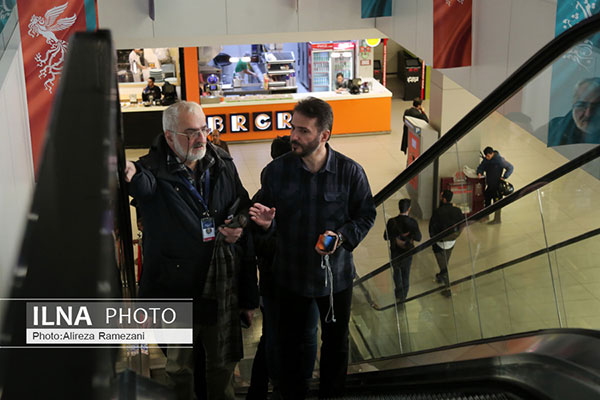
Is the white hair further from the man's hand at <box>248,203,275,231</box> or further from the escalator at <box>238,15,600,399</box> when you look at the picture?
the escalator at <box>238,15,600,399</box>

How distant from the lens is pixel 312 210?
133 inches

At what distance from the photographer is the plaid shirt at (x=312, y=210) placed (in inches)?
132

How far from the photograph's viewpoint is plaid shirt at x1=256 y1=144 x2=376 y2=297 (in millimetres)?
3352

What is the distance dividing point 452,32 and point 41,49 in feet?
13.4

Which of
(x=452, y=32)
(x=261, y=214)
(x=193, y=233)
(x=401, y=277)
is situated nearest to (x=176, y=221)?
(x=193, y=233)

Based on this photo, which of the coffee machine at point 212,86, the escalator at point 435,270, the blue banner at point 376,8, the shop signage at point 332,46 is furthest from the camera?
the shop signage at point 332,46

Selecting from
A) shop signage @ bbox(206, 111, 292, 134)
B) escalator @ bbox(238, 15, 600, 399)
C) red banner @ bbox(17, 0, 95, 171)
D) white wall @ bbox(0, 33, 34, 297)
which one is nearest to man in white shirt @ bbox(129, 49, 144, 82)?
shop signage @ bbox(206, 111, 292, 134)

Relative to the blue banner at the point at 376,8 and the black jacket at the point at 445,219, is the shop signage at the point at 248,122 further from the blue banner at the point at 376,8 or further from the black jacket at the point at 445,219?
the black jacket at the point at 445,219

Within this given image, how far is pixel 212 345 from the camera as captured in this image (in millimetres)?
3389

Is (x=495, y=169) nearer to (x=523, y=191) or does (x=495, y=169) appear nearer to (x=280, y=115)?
(x=523, y=191)

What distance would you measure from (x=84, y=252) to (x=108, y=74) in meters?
0.35

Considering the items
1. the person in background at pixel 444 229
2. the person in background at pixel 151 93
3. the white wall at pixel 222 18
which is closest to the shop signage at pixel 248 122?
the person in background at pixel 151 93

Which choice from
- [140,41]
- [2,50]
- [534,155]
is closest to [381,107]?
[140,41]

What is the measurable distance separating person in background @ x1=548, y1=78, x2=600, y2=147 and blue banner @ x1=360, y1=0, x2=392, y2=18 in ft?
22.2
